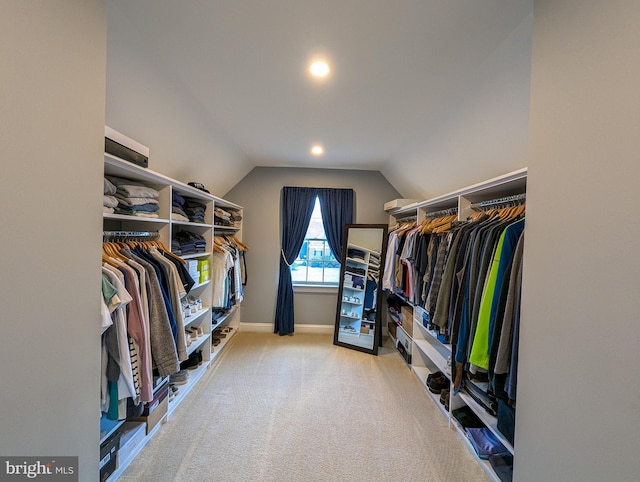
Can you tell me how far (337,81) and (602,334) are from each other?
5.70 ft

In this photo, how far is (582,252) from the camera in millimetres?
739

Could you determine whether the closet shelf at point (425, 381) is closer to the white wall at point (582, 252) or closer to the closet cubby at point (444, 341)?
the closet cubby at point (444, 341)

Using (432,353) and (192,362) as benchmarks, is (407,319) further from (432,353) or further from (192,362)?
(192,362)

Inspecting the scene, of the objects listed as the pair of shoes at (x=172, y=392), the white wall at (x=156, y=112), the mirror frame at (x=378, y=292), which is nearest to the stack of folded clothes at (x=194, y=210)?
the white wall at (x=156, y=112)

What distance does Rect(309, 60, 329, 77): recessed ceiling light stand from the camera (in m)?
1.54

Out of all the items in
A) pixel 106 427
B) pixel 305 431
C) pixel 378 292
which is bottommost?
pixel 305 431

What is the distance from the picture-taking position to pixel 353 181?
4.02m

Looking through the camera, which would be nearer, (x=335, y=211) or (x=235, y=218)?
(x=235, y=218)

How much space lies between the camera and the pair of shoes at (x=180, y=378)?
7.97 feet

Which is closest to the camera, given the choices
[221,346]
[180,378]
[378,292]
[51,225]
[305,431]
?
[51,225]

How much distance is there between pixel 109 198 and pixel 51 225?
0.97 m

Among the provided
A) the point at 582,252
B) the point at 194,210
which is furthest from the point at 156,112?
the point at 582,252

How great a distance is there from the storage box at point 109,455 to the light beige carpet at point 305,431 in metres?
0.15

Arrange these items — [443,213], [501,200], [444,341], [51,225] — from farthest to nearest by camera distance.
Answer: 1. [443,213]
2. [444,341]
3. [501,200]
4. [51,225]
